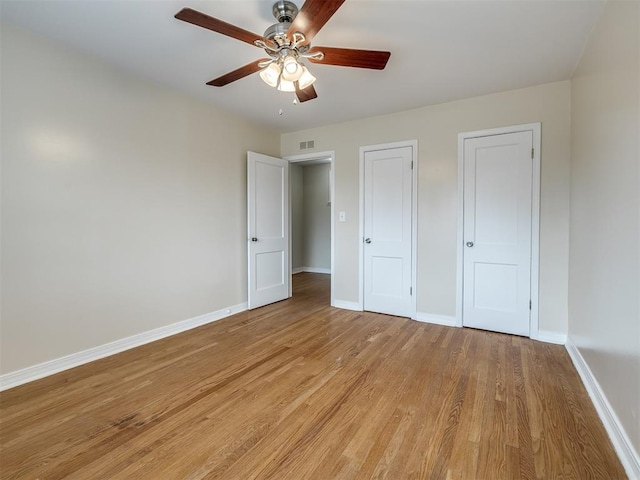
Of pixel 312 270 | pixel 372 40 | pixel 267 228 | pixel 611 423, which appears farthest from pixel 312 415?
pixel 312 270

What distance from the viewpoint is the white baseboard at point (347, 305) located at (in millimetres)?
4051

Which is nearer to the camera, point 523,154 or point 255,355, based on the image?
point 255,355

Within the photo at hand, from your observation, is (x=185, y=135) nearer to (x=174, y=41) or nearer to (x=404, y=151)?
(x=174, y=41)

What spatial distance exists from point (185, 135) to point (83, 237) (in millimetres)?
1438

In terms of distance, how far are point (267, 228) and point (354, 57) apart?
265cm

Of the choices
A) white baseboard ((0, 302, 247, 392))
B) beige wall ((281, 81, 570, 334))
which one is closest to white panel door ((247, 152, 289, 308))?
beige wall ((281, 81, 570, 334))

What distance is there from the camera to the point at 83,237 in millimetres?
2490

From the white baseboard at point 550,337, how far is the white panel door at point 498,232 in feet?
0.36

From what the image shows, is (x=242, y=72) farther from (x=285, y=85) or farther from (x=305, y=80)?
(x=305, y=80)

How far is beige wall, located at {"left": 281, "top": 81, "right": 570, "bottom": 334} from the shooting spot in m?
2.89

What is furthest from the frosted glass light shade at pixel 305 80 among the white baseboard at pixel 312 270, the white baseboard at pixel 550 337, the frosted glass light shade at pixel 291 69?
the white baseboard at pixel 312 270

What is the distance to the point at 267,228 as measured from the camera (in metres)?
4.21

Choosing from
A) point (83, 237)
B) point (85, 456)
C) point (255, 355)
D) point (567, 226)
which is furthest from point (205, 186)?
point (567, 226)

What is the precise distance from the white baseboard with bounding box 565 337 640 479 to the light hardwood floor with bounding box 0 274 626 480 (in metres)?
0.04
